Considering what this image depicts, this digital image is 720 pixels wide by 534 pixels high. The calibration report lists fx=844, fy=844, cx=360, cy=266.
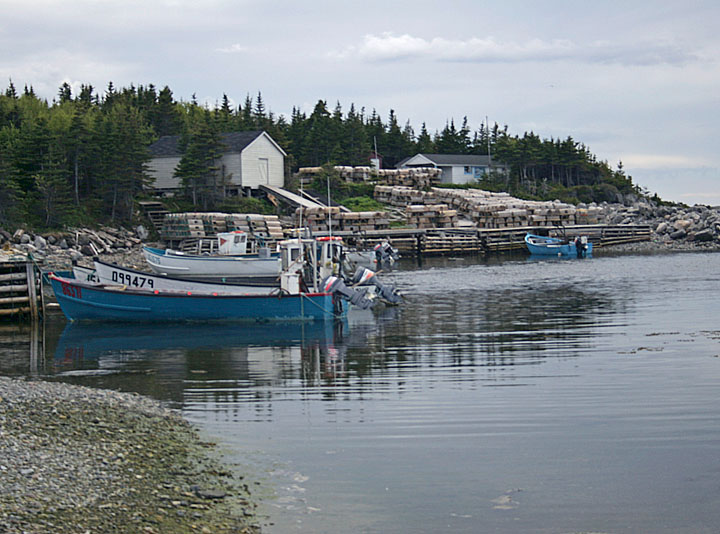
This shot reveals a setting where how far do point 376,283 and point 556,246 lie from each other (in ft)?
126

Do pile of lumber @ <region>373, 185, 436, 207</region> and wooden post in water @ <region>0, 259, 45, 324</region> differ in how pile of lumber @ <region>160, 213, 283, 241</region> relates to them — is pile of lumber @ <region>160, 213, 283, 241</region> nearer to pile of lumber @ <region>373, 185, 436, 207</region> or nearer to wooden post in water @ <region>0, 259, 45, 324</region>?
pile of lumber @ <region>373, 185, 436, 207</region>

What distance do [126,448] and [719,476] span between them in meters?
7.69

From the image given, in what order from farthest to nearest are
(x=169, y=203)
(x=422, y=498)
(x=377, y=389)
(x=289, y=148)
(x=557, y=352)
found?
1. (x=289, y=148)
2. (x=169, y=203)
3. (x=557, y=352)
4. (x=377, y=389)
5. (x=422, y=498)

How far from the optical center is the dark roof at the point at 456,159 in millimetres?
95988

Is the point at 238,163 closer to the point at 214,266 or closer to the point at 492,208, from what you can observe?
the point at 492,208

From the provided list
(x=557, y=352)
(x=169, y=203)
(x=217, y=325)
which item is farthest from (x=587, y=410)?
(x=169, y=203)

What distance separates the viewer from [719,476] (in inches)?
417

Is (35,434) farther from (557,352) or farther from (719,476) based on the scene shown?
(557,352)

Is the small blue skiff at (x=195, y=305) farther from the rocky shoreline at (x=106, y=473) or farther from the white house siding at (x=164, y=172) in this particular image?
the white house siding at (x=164, y=172)

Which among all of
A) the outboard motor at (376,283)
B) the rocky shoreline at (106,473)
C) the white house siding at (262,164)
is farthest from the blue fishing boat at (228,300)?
the white house siding at (262,164)

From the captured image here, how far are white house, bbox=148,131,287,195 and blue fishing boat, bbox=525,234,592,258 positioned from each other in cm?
2259

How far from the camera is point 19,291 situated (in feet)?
98.5

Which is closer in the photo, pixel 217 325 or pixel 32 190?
pixel 217 325

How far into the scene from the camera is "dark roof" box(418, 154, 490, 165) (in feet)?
315
